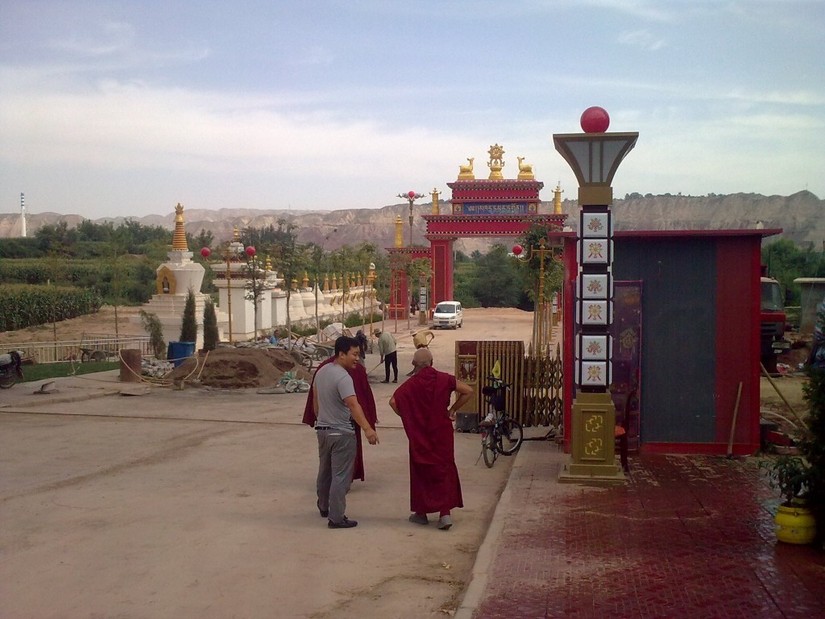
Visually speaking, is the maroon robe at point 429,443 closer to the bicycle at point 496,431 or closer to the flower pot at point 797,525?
the flower pot at point 797,525

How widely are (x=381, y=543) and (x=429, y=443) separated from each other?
98cm

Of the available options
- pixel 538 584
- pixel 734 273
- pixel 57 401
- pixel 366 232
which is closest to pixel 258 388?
pixel 57 401

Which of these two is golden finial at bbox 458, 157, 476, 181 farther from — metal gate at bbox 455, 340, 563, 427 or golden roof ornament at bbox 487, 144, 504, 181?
metal gate at bbox 455, 340, 563, 427

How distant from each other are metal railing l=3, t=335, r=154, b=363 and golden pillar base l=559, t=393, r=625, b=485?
64.2 feet

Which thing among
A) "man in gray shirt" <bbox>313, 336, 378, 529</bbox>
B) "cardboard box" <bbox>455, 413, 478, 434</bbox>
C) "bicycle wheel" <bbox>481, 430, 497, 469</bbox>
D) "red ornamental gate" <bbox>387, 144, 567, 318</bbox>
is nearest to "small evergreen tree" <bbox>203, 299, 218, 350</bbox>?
"cardboard box" <bbox>455, 413, 478, 434</bbox>

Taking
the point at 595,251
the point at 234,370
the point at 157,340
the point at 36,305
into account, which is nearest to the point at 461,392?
the point at 595,251

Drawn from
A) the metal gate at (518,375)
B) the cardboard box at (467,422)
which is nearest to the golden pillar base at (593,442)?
the metal gate at (518,375)

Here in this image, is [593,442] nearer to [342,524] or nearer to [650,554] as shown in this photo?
[650,554]

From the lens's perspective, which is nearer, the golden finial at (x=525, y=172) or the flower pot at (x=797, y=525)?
the flower pot at (x=797, y=525)

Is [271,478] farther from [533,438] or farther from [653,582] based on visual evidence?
[653,582]

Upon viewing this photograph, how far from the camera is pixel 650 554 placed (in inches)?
274

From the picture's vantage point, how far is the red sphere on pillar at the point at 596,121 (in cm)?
985

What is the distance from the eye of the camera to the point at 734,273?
11109mm

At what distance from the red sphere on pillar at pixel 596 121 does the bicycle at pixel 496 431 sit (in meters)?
3.51
